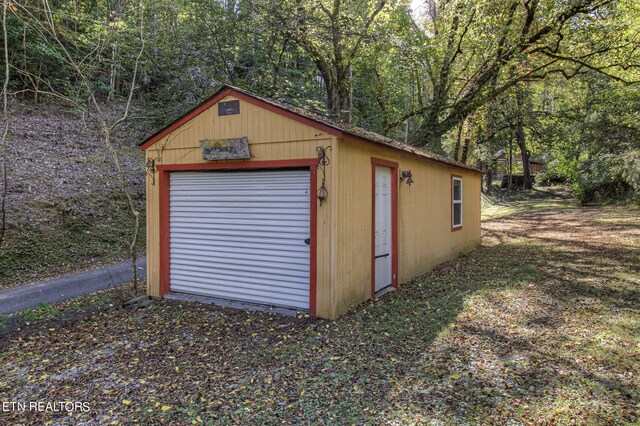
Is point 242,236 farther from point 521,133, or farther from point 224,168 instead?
point 521,133

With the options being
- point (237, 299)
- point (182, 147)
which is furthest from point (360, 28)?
point (237, 299)

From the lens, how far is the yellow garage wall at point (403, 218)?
500 centimetres

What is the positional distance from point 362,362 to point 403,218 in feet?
11.5

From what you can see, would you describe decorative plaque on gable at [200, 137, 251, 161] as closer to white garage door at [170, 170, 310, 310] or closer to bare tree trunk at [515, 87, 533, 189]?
white garage door at [170, 170, 310, 310]

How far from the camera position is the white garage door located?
525cm

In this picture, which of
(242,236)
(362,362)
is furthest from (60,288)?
(362,362)

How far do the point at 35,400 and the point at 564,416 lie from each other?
4116 millimetres

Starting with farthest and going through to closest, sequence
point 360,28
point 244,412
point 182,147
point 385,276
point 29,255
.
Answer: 1. point 360,28
2. point 29,255
3. point 385,276
4. point 182,147
5. point 244,412

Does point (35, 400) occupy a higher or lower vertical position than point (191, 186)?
lower

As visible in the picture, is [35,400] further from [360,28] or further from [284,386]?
[360,28]

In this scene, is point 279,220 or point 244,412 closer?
point 244,412

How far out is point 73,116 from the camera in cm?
1574

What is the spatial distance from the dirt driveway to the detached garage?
0.47m

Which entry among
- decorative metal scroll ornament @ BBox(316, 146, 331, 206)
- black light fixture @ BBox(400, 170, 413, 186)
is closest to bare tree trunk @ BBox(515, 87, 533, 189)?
black light fixture @ BBox(400, 170, 413, 186)
